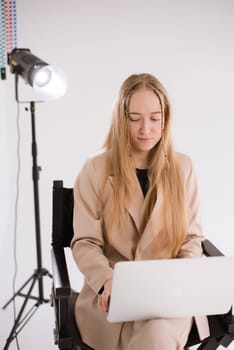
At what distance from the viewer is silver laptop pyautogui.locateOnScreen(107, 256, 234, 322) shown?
1.16 meters

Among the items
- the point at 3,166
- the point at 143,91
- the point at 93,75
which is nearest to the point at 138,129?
the point at 143,91

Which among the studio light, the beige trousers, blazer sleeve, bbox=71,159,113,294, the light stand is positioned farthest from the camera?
the light stand

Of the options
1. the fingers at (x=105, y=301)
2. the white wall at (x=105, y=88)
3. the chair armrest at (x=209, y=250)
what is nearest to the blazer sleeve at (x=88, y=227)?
the fingers at (x=105, y=301)

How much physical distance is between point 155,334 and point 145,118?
0.62 metres

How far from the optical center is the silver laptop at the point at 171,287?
3.82 ft

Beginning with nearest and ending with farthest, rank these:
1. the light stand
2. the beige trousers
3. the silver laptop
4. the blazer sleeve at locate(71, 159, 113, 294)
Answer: the silver laptop
the beige trousers
the blazer sleeve at locate(71, 159, 113, 294)
the light stand

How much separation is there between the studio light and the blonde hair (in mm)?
344

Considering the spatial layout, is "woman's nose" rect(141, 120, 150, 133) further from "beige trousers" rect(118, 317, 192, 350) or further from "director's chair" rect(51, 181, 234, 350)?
"beige trousers" rect(118, 317, 192, 350)

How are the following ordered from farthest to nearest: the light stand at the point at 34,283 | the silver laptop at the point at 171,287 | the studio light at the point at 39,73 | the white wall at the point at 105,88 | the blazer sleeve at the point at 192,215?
1. the white wall at the point at 105,88
2. the light stand at the point at 34,283
3. the studio light at the point at 39,73
4. the blazer sleeve at the point at 192,215
5. the silver laptop at the point at 171,287

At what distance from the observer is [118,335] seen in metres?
1.40

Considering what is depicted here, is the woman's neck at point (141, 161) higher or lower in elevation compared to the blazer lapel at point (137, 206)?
higher

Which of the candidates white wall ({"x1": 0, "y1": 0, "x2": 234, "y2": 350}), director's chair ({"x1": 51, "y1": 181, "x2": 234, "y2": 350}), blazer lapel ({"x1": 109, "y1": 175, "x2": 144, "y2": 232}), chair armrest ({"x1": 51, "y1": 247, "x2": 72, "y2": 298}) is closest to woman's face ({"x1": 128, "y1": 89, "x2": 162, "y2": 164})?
blazer lapel ({"x1": 109, "y1": 175, "x2": 144, "y2": 232})

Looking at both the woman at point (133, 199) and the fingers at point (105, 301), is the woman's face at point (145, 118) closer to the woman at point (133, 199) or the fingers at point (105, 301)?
the woman at point (133, 199)

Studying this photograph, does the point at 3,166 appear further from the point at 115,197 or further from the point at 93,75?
the point at 115,197
